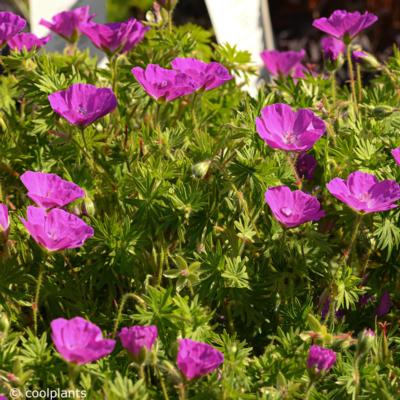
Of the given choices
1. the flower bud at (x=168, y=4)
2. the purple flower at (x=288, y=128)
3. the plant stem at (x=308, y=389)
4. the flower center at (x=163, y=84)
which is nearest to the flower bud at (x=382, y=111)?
the purple flower at (x=288, y=128)

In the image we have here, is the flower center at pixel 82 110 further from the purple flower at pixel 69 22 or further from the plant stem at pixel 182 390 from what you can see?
the plant stem at pixel 182 390

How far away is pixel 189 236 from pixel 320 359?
0.39 m

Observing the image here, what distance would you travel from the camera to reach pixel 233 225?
167cm

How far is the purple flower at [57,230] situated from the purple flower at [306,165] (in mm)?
548

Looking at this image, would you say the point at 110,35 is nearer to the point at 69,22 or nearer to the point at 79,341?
the point at 69,22

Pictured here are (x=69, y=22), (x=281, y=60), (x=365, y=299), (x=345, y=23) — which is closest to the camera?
(x=365, y=299)

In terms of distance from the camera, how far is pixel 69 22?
2061mm

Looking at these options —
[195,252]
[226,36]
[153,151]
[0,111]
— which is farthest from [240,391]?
[226,36]

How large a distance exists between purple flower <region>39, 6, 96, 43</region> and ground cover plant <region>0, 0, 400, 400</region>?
85mm

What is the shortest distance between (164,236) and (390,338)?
44cm

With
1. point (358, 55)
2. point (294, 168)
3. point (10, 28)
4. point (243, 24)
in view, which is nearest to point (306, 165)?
point (294, 168)

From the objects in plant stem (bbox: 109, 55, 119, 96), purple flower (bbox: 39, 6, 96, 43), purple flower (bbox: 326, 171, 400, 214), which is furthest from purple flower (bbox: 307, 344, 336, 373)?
purple flower (bbox: 39, 6, 96, 43)

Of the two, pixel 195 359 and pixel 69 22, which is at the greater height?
pixel 69 22

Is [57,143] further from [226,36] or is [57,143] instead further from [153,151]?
[226,36]
